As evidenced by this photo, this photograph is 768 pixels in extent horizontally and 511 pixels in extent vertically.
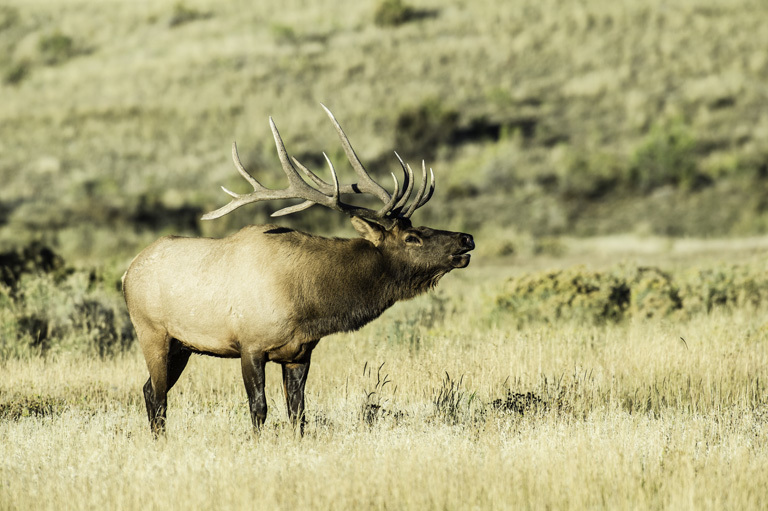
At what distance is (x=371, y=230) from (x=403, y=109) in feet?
105

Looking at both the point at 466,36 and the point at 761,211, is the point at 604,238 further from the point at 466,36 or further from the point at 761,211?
the point at 466,36

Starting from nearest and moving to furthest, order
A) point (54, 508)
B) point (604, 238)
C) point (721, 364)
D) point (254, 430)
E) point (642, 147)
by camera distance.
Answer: point (54, 508) < point (254, 430) < point (721, 364) < point (604, 238) < point (642, 147)

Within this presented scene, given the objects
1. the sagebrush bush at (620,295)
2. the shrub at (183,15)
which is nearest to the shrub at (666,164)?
the sagebrush bush at (620,295)

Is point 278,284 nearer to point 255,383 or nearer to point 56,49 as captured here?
point 255,383

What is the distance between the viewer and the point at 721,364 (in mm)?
9008

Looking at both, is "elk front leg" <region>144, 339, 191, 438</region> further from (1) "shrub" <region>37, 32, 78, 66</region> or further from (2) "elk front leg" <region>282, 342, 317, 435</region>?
(1) "shrub" <region>37, 32, 78, 66</region>

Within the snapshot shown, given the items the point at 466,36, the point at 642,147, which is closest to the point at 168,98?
the point at 466,36

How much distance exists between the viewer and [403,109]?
39.5 meters

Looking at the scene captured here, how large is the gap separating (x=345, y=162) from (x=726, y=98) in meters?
18.4

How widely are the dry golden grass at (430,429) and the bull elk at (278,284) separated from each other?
1.80 feet

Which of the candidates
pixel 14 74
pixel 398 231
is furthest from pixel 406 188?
pixel 14 74

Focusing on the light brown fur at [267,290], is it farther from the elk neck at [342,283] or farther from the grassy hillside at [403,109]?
the grassy hillside at [403,109]

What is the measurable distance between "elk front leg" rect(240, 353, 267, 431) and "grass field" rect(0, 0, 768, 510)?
261 millimetres

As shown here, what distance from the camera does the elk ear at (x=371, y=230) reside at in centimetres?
796
